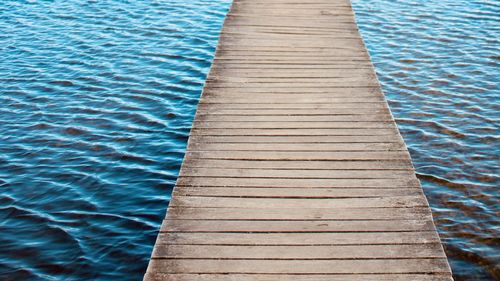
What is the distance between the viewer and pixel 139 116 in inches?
370

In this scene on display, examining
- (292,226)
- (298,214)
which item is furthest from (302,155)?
(292,226)

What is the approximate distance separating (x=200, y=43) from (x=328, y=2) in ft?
7.96

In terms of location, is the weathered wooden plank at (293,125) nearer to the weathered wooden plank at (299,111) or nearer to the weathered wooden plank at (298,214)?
the weathered wooden plank at (299,111)

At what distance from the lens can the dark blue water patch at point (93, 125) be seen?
6.67 metres

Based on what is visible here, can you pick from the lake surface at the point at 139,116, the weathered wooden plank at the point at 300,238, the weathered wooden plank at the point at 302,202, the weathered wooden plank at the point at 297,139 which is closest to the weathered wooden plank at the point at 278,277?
the weathered wooden plank at the point at 300,238

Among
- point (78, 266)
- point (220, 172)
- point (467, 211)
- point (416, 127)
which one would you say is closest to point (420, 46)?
point (416, 127)

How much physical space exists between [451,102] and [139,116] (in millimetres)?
4518

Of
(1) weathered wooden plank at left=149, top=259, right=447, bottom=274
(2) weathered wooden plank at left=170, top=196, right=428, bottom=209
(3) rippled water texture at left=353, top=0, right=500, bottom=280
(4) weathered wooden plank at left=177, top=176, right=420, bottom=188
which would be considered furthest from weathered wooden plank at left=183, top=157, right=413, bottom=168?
(1) weathered wooden plank at left=149, top=259, right=447, bottom=274

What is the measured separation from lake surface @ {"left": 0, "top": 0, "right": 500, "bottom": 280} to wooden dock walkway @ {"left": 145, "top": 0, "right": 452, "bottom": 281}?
1.11 metres

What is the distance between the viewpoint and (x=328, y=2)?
462 inches

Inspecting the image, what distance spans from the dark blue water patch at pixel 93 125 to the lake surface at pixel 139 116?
21mm

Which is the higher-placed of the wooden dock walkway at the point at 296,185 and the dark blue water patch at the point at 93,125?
the wooden dock walkway at the point at 296,185

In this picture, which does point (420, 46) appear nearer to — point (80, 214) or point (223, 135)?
point (223, 135)

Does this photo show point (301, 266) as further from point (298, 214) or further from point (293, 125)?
point (293, 125)
